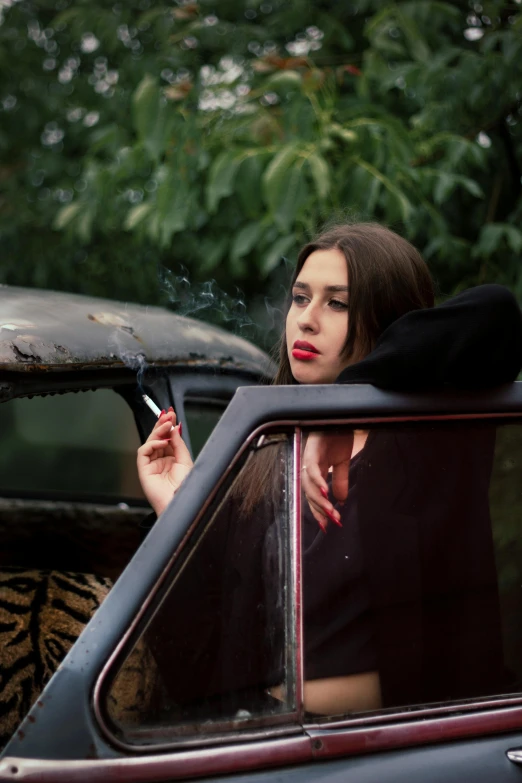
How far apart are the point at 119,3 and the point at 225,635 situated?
515cm

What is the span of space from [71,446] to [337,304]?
5385 millimetres

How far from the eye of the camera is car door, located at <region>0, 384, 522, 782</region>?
4.00 feet

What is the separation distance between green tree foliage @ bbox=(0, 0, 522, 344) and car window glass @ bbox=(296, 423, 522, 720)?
1.55 m

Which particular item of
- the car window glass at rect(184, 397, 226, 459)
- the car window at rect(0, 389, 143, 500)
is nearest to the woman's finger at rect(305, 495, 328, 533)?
the car window glass at rect(184, 397, 226, 459)

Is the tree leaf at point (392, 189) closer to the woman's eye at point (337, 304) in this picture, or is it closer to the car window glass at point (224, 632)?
the woman's eye at point (337, 304)

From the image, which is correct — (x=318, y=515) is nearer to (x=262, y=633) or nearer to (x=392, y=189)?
(x=262, y=633)

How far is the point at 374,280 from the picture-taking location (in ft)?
5.83

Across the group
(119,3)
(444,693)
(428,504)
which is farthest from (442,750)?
(119,3)

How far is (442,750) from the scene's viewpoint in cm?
136

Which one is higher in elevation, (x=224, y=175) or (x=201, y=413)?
(x=224, y=175)

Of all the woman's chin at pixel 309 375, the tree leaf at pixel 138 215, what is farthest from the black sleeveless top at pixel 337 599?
the tree leaf at pixel 138 215

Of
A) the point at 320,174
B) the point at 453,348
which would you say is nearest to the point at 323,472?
the point at 453,348

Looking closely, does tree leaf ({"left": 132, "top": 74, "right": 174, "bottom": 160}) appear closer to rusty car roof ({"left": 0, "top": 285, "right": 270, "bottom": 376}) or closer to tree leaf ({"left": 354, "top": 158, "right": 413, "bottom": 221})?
tree leaf ({"left": 354, "top": 158, "right": 413, "bottom": 221})

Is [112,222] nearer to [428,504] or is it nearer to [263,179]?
[263,179]
